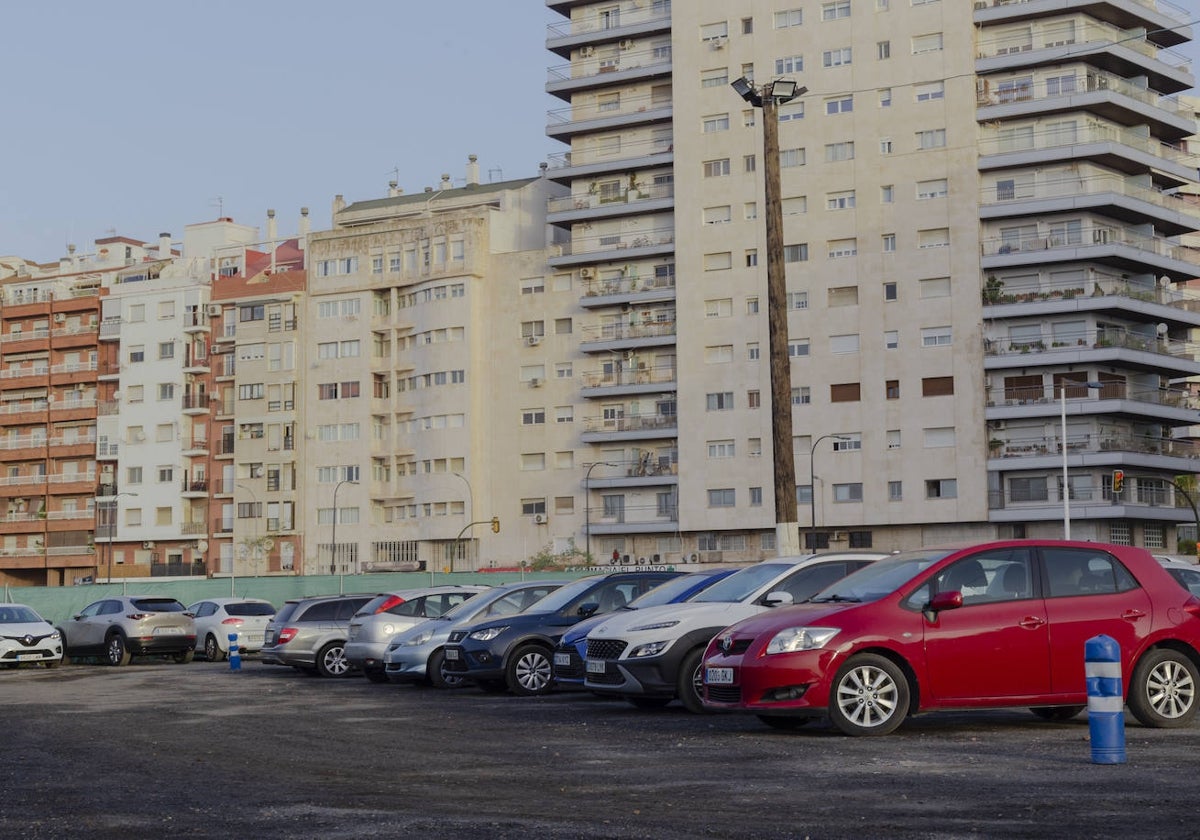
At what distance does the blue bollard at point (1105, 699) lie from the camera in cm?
1188

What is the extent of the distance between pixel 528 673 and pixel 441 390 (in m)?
72.5

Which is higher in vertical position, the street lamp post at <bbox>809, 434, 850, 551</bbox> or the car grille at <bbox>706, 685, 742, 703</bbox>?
the street lamp post at <bbox>809, 434, 850, 551</bbox>

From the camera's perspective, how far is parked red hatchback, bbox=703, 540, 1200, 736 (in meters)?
14.6

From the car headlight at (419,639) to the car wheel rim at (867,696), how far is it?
→ 464 inches

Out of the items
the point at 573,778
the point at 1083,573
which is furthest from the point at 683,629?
the point at 573,778

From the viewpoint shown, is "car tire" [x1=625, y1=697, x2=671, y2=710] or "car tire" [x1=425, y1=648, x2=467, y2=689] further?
"car tire" [x1=425, y1=648, x2=467, y2=689]

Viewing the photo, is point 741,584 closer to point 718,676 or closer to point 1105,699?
point 718,676

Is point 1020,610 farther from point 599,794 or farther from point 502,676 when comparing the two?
point 502,676

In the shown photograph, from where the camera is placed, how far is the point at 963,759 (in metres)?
12.6

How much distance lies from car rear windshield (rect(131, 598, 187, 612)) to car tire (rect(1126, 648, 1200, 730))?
28.0 meters

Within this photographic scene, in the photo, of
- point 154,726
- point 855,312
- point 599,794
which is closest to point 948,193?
point 855,312

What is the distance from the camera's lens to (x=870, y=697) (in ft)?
48.1

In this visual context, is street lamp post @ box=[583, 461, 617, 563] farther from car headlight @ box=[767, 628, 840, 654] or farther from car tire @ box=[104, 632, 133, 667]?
car headlight @ box=[767, 628, 840, 654]

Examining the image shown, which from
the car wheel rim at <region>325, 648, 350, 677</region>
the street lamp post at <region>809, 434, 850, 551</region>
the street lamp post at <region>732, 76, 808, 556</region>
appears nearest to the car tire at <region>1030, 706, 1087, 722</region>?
the street lamp post at <region>732, 76, 808, 556</region>
